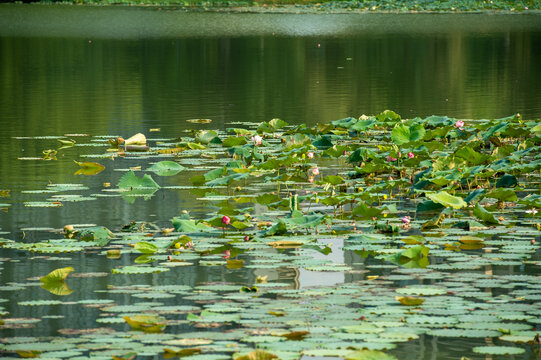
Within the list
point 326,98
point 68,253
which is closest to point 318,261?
point 68,253

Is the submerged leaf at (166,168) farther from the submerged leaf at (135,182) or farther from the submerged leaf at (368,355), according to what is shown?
the submerged leaf at (368,355)

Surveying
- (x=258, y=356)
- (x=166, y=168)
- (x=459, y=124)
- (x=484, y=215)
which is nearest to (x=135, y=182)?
(x=166, y=168)

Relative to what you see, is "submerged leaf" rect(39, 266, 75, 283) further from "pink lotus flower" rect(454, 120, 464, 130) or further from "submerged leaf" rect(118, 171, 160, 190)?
"pink lotus flower" rect(454, 120, 464, 130)

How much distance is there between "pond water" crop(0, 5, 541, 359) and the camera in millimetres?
6164

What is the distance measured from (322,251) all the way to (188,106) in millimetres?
10255

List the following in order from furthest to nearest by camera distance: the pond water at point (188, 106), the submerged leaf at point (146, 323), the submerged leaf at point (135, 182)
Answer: the submerged leaf at point (135, 182) < the pond water at point (188, 106) < the submerged leaf at point (146, 323)

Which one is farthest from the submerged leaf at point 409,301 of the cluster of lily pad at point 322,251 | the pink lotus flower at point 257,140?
the pink lotus flower at point 257,140

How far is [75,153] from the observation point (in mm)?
12016

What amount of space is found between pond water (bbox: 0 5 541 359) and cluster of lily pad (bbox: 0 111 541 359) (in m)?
0.04

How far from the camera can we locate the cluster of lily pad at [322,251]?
17.1ft

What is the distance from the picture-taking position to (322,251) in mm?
7125

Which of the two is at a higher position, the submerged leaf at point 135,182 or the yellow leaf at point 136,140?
the yellow leaf at point 136,140

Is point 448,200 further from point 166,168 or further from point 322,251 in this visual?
→ point 166,168

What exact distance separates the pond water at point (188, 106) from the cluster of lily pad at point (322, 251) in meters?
0.04
